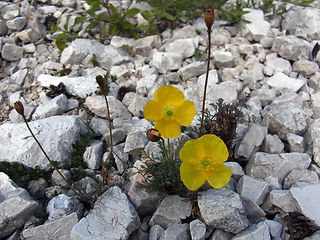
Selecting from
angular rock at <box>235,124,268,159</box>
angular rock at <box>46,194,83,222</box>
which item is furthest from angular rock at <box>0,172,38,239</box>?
angular rock at <box>235,124,268,159</box>

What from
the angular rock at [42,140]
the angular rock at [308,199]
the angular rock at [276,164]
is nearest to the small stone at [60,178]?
the angular rock at [42,140]

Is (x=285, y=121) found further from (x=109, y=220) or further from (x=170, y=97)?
(x=109, y=220)

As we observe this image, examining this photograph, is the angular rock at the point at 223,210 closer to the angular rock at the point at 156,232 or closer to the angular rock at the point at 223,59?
the angular rock at the point at 156,232

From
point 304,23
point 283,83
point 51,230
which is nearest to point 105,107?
point 51,230

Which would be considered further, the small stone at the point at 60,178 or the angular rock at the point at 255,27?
the angular rock at the point at 255,27

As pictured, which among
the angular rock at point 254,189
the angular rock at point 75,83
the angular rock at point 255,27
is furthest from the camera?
the angular rock at point 255,27

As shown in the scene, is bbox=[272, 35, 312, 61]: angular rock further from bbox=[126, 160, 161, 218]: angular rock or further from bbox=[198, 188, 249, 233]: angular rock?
bbox=[126, 160, 161, 218]: angular rock
